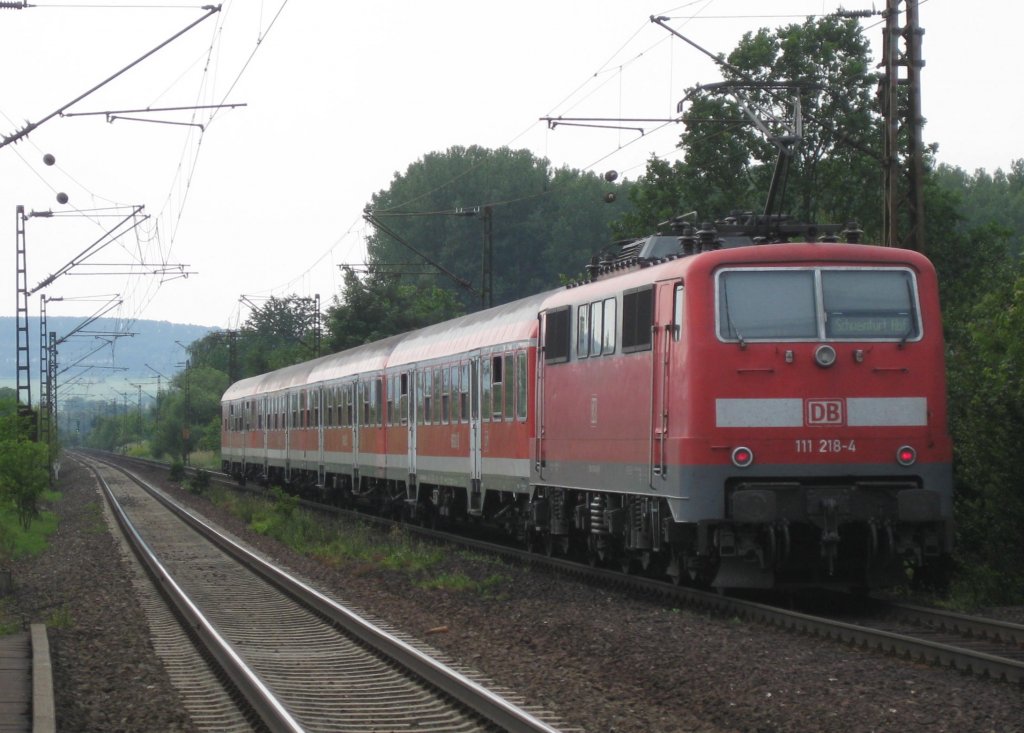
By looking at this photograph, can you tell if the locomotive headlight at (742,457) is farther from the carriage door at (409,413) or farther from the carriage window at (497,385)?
the carriage door at (409,413)

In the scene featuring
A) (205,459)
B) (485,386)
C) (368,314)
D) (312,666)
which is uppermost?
(368,314)

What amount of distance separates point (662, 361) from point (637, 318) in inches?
34.0

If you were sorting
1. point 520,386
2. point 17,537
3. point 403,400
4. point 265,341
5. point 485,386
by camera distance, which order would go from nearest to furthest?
point 520,386, point 485,386, point 17,537, point 403,400, point 265,341

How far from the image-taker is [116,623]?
1474 cm

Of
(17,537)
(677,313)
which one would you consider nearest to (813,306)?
(677,313)

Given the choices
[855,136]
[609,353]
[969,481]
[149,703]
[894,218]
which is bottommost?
[149,703]

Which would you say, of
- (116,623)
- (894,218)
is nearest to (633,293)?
(894,218)

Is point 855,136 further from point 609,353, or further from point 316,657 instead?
point 316,657

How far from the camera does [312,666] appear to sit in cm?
1178

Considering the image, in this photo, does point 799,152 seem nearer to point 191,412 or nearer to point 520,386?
point 520,386

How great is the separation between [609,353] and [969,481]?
157 inches

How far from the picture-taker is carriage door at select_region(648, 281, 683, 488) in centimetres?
1391

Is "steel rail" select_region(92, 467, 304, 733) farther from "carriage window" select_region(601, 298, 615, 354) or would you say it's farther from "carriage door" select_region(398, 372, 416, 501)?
"carriage door" select_region(398, 372, 416, 501)

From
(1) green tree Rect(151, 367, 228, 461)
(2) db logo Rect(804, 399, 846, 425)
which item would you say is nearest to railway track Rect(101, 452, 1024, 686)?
(2) db logo Rect(804, 399, 846, 425)
